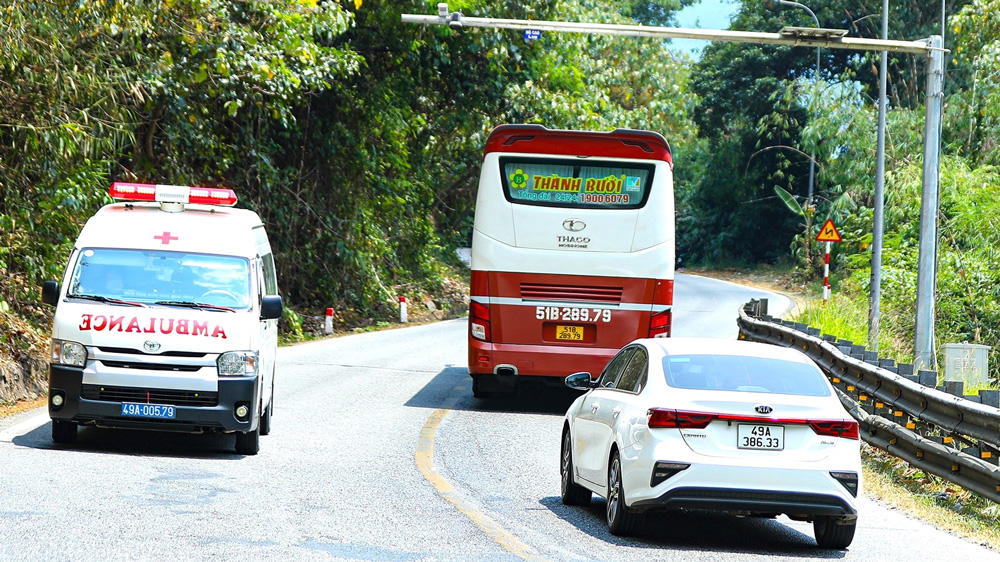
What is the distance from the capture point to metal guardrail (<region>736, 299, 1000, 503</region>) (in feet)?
32.4

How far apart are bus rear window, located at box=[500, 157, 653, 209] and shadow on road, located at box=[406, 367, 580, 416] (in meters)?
2.73

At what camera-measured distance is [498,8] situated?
29.6 meters

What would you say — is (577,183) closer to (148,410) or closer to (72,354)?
(148,410)

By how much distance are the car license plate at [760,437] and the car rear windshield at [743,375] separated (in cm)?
39

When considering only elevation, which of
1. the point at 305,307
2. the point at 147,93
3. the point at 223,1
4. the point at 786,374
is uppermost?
the point at 223,1

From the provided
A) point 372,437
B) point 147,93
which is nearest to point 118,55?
point 147,93

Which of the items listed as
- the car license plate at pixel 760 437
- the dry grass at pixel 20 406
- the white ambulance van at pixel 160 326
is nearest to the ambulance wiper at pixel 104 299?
the white ambulance van at pixel 160 326

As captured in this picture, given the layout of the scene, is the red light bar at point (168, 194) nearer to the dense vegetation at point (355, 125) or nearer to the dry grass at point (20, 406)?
the dry grass at point (20, 406)

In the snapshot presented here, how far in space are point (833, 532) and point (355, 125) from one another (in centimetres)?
2417

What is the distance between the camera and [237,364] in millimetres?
11406

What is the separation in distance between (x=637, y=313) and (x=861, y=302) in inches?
530

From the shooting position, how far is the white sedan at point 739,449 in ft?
26.6

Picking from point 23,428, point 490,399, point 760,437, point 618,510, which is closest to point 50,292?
point 23,428

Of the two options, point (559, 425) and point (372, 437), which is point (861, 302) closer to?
point (559, 425)
